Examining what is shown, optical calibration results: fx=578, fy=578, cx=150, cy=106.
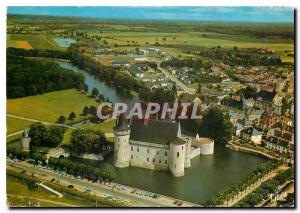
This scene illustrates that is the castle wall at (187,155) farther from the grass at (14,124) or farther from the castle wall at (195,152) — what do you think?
the grass at (14,124)

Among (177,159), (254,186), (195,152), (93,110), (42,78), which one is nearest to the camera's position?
(254,186)

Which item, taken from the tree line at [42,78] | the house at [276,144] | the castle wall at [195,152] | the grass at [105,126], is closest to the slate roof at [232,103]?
the house at [276,144]

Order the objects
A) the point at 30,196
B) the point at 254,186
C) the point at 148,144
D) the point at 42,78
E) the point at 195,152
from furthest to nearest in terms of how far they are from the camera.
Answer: the point at 42,78 < the point at 195,152 < the point at 148,144 < the point at 254,186 < the point at 30,196

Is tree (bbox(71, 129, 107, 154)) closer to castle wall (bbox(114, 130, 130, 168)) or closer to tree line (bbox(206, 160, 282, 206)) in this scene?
castle wall (bbox(114, 130, 130, 168))

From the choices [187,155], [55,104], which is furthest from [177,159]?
[55,104]

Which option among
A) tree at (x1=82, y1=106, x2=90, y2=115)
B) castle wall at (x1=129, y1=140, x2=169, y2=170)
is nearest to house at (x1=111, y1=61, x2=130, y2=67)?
tree at (x1=82, y1=106, x2=90, y2=115)

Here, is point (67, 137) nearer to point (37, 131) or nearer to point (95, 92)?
point (37, 131)
